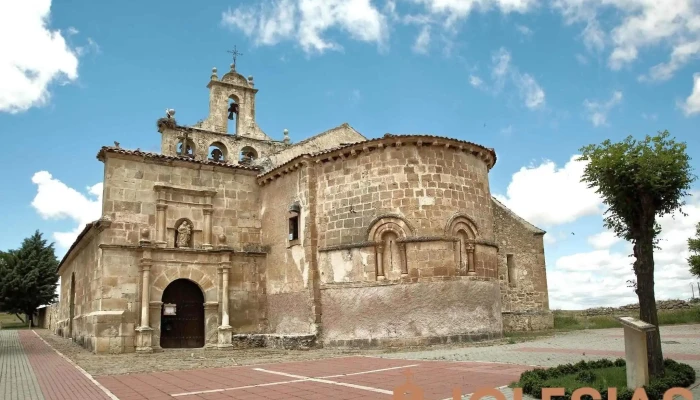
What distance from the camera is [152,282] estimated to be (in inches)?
691

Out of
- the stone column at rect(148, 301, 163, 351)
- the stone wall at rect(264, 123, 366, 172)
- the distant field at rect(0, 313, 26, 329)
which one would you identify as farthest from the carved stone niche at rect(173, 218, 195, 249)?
the distant field at rect(0, 313, 26, 329)

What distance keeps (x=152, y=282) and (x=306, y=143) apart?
32.6ft

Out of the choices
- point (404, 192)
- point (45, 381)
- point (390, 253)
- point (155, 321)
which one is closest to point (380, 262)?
point (390, 253)

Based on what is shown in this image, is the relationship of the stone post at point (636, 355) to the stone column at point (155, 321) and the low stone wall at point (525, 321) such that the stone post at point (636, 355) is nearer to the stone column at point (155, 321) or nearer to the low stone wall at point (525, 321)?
the stone column at point (155, 321)

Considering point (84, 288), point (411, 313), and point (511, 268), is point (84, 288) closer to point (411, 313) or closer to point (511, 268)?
point (411, 313)

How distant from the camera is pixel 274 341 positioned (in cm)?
1711

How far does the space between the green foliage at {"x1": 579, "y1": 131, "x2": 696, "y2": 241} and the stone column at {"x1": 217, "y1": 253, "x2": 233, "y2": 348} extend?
1317cm

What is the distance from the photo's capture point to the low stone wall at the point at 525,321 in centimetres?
2122

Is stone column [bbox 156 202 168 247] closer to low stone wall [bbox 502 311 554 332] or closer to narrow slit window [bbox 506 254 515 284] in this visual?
low stone wall [bbox 502 311 554 332]

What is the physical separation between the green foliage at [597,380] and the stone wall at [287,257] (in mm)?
9593

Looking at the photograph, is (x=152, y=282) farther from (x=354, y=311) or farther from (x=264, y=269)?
(x=354, y=311)

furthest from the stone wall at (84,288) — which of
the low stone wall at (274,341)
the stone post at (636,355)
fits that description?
the stone post at (636,355)

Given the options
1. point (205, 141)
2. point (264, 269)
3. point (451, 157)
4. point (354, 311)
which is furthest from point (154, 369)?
point (205, 141)

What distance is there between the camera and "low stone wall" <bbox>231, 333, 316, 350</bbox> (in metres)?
16.0
